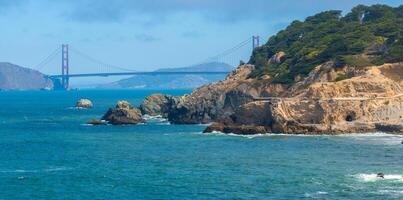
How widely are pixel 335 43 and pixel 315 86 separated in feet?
59.7

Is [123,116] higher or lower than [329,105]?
lower

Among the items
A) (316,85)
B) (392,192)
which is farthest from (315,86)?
(392,192)

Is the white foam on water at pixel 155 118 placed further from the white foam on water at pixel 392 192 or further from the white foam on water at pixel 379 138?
the white foam on water at pixel 392 192

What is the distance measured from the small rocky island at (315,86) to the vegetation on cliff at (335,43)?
12 cm

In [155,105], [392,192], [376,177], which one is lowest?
[392,192]

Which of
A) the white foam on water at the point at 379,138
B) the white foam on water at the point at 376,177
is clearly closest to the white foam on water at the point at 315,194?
the white foam on water at the point at 376,177

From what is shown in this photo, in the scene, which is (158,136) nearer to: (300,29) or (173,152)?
Answer: (173,152)

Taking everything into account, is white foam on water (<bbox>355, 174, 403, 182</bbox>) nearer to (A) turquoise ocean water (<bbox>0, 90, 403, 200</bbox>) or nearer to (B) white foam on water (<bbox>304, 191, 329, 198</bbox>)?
(A) turquoise ocean water (<bbox>0, 90, 403, 200</bbox>)

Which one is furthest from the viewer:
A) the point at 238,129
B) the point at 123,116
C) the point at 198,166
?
the point at 123,116

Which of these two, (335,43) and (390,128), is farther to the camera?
(335,43)

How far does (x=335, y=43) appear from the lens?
10106 cm

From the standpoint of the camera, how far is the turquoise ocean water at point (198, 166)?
47.2 meters

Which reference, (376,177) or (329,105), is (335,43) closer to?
(329,105)

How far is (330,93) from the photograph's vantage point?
Result: 3285 inches
